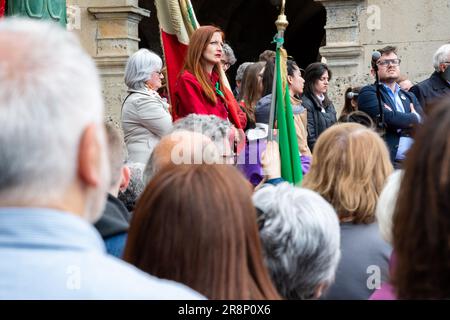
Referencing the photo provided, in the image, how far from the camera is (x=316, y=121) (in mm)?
7141

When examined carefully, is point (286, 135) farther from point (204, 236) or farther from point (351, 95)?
point (204, 236)

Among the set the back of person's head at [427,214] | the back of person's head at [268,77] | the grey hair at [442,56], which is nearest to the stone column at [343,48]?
the grey hair at [442,56]

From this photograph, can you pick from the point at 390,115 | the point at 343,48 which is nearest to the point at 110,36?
the point at 343,48

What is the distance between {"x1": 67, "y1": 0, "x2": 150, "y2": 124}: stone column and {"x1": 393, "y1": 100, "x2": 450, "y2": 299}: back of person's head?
8.12m

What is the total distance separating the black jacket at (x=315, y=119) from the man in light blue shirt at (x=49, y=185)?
5597mm

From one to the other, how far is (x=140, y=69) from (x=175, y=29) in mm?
413

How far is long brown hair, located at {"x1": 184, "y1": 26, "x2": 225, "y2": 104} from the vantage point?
579 centimetres

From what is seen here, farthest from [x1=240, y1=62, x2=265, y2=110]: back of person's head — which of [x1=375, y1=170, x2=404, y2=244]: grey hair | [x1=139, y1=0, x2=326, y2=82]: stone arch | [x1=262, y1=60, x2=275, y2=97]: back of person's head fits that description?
[x1=139, y1=0, x2=326, y2=82]: stone arch

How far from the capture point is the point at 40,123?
149cm

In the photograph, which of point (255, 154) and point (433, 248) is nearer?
point (433, 248)

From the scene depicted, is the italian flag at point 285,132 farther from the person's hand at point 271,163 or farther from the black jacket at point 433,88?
the black jacket at point 433,88

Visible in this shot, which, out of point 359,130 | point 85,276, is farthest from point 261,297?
point 359,130

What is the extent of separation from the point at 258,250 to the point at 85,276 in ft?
2.53
